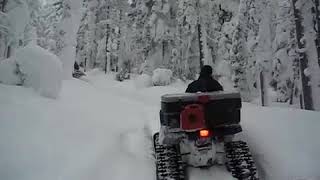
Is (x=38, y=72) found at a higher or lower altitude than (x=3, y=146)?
higher

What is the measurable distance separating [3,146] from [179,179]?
304 cm

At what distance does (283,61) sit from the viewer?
21.0 metres

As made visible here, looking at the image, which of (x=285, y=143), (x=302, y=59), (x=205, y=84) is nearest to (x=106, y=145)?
(x=205, y=84)

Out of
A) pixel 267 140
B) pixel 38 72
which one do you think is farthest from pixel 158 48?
pixel 267 140

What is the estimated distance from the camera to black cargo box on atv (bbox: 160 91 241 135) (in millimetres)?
5168

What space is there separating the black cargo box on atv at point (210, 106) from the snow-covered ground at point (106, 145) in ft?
3.03

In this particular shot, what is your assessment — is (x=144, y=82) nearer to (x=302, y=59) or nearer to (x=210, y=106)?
(x=302, y=59)

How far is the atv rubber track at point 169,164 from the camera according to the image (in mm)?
5320

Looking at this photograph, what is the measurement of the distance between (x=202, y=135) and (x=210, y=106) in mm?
439

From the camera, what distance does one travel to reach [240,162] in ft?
17.6

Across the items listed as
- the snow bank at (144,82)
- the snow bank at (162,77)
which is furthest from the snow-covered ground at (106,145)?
the snow bank at (144,82)

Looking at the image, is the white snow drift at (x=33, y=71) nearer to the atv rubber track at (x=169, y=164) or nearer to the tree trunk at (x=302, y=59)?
the atv rubber track at (x=169, y=164)

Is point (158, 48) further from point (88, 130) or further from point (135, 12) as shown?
point (88, 130)

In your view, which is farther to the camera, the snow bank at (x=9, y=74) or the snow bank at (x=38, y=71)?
the snow bank at (x=9, y=74)
